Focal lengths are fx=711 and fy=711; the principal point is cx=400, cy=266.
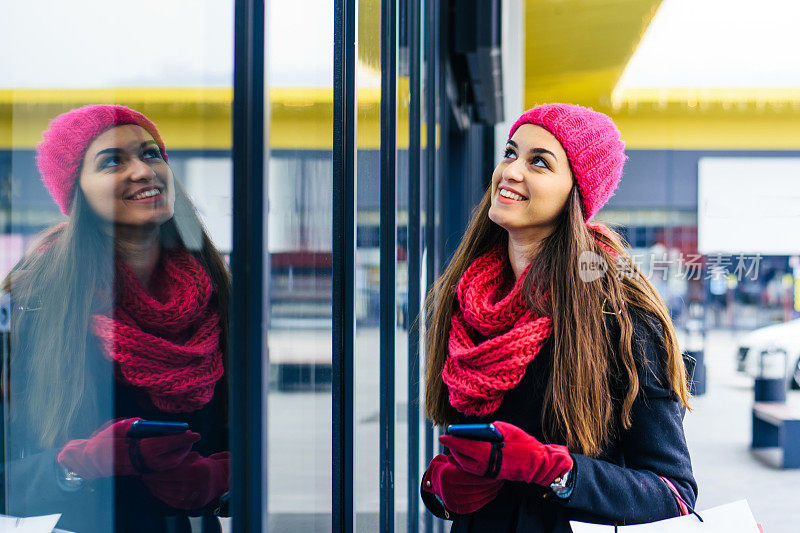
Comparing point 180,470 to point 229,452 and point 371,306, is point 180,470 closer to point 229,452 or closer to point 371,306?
point 229,452

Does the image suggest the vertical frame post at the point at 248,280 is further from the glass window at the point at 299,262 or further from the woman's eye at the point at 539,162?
the woman's eye at the point at 539,162

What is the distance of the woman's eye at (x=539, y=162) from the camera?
50.9 inches

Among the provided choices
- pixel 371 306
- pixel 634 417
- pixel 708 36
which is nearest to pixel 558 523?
pixel 634 417

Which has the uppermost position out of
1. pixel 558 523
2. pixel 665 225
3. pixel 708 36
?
pixel 708 36

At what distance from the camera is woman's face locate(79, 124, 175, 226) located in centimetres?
56

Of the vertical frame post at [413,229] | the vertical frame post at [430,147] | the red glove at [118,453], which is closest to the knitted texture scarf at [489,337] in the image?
the red glove at [118,453]

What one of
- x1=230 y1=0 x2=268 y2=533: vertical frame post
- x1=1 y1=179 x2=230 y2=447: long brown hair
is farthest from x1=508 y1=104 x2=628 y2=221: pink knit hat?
x1=1 y1=179 x2=230 y2=447: long brown hair

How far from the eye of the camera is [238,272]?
2.37 feet

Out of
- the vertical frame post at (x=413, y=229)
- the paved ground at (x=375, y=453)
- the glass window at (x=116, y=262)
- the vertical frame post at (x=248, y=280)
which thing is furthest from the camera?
the vertical frame post at (x=413, y=229)

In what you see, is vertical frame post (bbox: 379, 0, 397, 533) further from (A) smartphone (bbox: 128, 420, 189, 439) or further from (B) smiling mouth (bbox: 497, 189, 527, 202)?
(A) smartphone (bbox: 128, 420, 189, 439)

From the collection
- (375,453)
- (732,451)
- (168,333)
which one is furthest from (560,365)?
(732,451)

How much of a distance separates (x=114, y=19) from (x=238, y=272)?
28cm

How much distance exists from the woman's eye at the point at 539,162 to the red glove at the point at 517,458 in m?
0.48

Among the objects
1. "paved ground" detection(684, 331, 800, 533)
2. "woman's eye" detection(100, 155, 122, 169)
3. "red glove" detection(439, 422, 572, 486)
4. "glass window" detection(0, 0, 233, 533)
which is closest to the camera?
"glass window" detection(0, 0, 233, 533)
